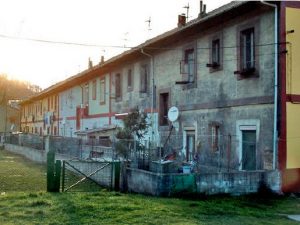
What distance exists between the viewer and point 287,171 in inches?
567

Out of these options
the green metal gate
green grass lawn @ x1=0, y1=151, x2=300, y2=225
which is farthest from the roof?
green grass lawn @ x1=0, y1=151, x2=300, y2=225

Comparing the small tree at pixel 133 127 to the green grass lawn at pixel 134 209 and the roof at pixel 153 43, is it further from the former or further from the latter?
the green grass lawn at pixel 134 209

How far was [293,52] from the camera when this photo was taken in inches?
578

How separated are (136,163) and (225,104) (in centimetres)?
382

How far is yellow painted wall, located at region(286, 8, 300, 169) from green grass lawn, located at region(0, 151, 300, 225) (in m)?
1.87

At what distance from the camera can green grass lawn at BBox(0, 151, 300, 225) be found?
31.3ft

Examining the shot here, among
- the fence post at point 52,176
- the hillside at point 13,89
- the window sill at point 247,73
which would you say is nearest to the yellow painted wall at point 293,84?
the window sill at point 247,73

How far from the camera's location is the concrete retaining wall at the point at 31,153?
2760 cm

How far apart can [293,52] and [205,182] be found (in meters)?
4.98

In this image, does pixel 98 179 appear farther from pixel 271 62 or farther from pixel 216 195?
pixel 271 62

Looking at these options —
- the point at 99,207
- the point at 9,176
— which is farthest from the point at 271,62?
the point at 9,176

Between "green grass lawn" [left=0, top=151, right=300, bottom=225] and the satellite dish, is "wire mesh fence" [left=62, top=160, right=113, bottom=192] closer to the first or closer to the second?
"green grass lawn" [left=0, top=151, right=300, bottom=225]

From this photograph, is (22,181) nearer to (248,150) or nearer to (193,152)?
(193,152)

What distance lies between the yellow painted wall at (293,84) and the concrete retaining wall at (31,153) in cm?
1621
